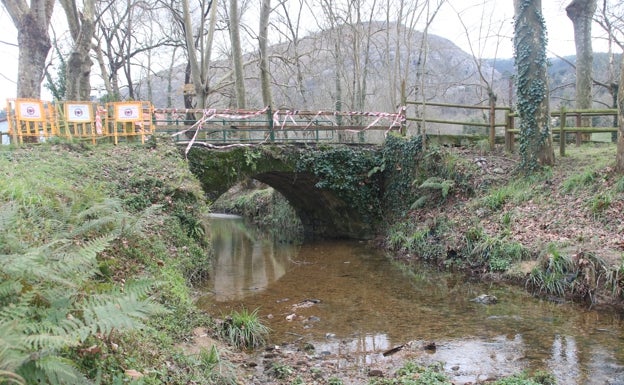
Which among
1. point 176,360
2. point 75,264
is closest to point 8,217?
point 75,264

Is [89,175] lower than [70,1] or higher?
lower

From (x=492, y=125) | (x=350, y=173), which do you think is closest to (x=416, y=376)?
(x=492, y=125)

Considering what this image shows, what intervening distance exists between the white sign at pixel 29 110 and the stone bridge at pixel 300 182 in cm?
412

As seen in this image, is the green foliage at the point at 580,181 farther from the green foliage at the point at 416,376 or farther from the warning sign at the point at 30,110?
the warning sign at the point at 30,110

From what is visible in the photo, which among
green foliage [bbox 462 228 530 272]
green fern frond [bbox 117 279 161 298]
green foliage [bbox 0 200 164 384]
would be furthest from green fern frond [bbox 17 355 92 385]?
green foliage [bbox 462 228 530 272]

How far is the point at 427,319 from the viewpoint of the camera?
807 centimetres

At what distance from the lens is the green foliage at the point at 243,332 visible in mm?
6652

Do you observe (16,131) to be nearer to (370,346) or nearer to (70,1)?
(70,1)

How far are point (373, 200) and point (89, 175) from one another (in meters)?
9.57

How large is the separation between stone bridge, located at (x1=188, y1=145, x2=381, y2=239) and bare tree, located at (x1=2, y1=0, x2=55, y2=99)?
16.7ft

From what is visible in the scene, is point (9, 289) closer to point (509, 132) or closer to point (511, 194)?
point (511, 194)

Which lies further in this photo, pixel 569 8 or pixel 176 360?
pixel 569 8

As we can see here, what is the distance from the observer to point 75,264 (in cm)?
367

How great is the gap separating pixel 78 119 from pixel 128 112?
54.2 inches
